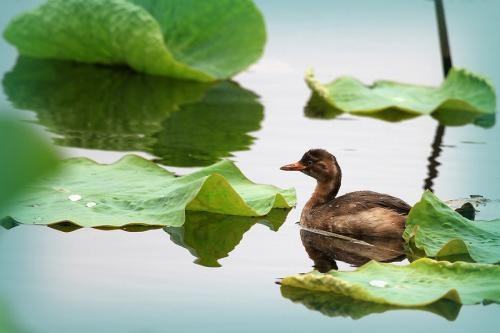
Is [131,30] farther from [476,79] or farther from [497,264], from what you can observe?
[497,264]

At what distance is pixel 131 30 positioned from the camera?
30.7 feet

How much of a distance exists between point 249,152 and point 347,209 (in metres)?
1.96

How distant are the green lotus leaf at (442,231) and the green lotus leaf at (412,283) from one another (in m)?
0.46

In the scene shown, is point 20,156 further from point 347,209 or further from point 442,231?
point 347,209

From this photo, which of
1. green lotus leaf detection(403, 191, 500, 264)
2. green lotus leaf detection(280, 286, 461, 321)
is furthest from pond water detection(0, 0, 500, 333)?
green lotus leaf detection(403, 191, 500, 264)

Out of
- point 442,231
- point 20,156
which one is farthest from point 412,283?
point 20,156

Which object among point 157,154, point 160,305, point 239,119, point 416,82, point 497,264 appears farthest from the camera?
point 416,82

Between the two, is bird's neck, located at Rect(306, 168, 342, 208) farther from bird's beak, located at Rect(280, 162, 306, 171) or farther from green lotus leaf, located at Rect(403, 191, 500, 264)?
green lotus leaf, located at Rect(403, 191, 500, 264)

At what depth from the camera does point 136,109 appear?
8.91 m

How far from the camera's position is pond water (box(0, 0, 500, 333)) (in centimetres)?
394

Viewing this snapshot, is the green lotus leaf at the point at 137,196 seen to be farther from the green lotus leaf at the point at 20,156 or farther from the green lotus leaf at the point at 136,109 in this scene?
the green lotus leaf at the point at 20,156

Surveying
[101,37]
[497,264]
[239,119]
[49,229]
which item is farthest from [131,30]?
[497,264]

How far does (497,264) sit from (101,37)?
19.3 ft

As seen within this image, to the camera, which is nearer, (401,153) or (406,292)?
(406,292)
